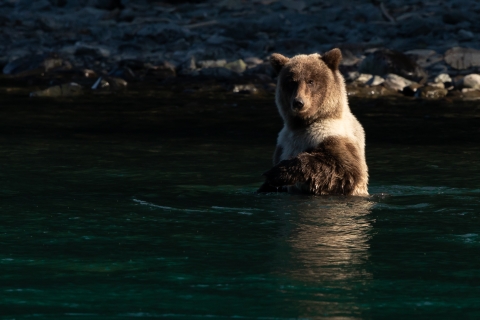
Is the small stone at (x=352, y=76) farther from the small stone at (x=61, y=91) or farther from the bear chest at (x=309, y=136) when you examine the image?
the bear chest at (x=309, y=136)

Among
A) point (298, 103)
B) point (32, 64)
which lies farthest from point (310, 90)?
point (32, 64)

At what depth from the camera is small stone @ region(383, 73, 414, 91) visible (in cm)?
1945

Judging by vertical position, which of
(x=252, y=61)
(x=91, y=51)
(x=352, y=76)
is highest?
(x=91, y=51)

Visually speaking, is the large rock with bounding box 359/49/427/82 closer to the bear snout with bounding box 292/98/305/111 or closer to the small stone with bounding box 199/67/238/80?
the small stone with bounding box 199/67/238/80

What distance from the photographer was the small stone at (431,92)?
1845cm

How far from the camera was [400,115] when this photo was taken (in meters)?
16.0

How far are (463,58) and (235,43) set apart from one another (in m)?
6.45

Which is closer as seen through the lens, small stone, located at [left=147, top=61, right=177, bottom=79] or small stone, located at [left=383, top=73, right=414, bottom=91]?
small stone, located at [left=383, top=73, right=414, bottom=91]

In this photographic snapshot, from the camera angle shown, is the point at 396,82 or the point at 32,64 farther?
the point at 32,64

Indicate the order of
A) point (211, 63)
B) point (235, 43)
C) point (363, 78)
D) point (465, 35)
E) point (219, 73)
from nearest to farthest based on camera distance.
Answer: point (363, 78), point (219, 73), point (211, 63), point (465, 35), point (235, 43)

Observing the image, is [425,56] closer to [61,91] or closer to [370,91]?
[370,91]

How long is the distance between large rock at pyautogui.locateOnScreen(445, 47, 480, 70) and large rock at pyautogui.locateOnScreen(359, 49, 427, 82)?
3.15ft

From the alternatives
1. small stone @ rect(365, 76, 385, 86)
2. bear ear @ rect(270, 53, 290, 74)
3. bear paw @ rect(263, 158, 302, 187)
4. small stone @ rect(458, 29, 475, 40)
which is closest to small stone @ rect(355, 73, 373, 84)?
small stone @ rect(365, 76, 385, 86)

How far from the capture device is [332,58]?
893 cm
